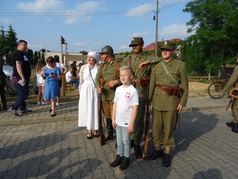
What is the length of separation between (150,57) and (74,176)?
2306mm

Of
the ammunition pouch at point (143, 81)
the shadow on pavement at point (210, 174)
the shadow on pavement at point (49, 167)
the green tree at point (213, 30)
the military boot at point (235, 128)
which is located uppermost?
the green tree at point (213, 30)

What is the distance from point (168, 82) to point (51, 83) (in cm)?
450

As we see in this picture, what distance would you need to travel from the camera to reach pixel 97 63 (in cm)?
614

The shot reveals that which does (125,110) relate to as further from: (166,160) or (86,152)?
(86,152)

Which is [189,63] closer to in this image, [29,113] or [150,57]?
[29,113]

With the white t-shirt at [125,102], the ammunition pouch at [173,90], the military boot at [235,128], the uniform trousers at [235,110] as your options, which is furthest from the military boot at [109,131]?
the uniform trousers at [235,110]

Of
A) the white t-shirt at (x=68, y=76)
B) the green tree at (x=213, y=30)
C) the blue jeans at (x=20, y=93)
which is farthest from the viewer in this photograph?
the green tree at (x=213, y=30)

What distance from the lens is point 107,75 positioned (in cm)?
554

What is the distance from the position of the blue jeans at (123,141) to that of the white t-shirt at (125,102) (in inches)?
4.5

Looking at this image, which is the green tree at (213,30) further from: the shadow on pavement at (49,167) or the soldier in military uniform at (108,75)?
the shadow on pavement at (49,167)

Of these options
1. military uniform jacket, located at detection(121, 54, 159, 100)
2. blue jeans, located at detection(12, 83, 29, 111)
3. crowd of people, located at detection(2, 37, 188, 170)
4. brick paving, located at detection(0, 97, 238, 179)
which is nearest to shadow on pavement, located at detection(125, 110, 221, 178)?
brick paving, located at detection(0, 97, 238, 179)

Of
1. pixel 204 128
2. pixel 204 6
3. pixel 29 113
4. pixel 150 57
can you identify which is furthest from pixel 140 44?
pixel 204 6

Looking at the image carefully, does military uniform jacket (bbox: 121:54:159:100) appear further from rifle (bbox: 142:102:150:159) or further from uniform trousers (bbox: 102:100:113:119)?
uniform trousers (bbox: 102:100:113:119)

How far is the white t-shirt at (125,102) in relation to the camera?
14.2 feet
